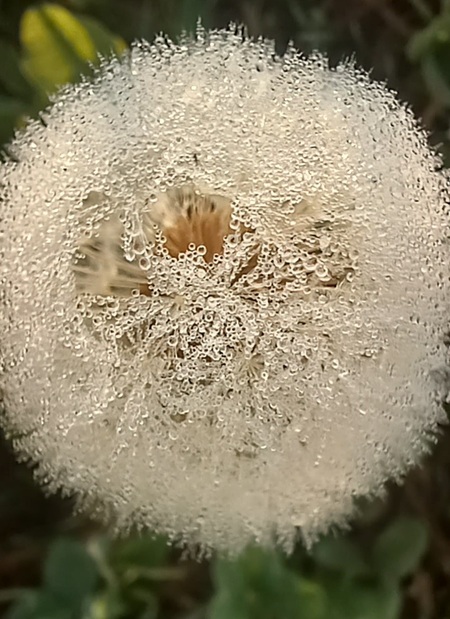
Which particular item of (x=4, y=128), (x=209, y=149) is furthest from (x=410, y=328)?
(x=4, y=128)

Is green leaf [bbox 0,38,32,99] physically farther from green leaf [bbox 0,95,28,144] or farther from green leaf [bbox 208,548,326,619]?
green leaf [bbox 208,548,326,619]

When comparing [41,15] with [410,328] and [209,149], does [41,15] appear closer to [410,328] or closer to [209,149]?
[209,149]

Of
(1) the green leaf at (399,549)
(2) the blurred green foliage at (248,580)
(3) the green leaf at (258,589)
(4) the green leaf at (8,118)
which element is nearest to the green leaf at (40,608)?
(2) the blurred green foliage at (248,580)

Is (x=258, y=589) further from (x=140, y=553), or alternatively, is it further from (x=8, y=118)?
(x=8, y=118)

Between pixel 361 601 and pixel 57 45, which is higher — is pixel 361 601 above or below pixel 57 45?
below

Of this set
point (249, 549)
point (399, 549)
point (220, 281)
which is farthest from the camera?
point (399, 549)

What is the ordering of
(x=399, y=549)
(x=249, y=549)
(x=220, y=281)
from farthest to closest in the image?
(x=399, y=549) < (x=249, y=549) < (x=220, y=281)

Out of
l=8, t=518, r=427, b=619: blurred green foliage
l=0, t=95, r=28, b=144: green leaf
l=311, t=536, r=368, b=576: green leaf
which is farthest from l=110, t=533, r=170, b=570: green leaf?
l=0, t=95, r=28, b=144: green leaf

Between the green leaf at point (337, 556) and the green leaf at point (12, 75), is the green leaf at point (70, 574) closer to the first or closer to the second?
the green leaf at point (337, 556)

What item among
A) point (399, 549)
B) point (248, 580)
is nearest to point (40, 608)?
point (248, 580)
